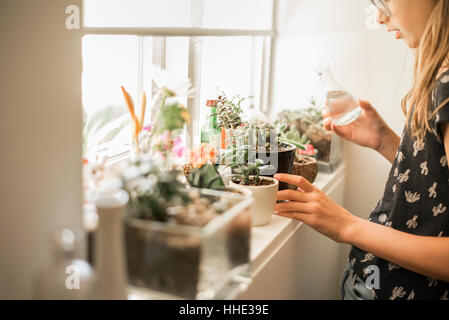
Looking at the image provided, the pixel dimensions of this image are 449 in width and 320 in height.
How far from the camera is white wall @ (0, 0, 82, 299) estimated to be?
62 centimetres

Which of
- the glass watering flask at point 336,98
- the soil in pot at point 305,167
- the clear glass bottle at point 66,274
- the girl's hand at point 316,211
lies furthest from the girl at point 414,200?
the clear glass bottle at point 66,274

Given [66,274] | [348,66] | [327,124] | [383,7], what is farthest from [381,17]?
[66,274]

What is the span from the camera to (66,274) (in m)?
0.62

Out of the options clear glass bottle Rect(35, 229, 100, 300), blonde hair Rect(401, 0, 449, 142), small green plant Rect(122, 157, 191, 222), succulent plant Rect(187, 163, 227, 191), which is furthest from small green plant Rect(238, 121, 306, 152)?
clear glass bottle Rect(35, 229, 100, 300)

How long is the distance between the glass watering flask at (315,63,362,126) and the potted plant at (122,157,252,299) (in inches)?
20.4

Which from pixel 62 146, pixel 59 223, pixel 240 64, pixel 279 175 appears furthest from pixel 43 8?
pixel 240 64

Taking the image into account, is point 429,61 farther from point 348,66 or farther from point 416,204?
point 348,66

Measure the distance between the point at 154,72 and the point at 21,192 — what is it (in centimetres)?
35

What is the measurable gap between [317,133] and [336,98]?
0.52m

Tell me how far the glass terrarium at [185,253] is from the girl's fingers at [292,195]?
32 centimetres

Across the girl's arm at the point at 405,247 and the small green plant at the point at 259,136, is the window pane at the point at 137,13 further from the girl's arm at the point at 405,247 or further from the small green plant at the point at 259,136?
the girl's arm at the point at 405,247

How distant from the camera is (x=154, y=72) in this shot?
886 millimetres

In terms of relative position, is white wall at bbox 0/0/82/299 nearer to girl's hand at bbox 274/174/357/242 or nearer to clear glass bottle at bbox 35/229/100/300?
clear glass bottle at bbox 35/229/100/300

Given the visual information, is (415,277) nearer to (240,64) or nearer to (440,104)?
(440,104)
